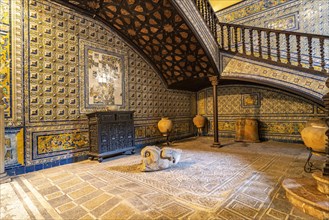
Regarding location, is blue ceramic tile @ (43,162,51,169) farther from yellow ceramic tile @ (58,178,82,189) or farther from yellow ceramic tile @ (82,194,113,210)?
yellow ceramic tile @ (82,194,113,210)

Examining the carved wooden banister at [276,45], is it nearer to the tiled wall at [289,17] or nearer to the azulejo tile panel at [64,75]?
the tiled wall at [289,17]

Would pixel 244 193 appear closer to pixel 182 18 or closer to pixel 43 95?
pixel 182 18

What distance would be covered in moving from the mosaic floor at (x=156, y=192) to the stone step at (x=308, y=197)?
0.29 feet

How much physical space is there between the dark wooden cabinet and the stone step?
3728 mm

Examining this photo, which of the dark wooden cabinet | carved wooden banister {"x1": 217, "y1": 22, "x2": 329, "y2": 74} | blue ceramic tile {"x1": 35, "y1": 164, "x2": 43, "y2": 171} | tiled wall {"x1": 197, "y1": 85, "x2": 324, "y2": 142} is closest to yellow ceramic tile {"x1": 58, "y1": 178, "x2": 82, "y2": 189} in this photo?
the dark wooden cabinet

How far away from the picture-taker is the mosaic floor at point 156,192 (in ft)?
6.34

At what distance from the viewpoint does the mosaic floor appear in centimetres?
193

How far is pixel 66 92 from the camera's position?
4219 mm

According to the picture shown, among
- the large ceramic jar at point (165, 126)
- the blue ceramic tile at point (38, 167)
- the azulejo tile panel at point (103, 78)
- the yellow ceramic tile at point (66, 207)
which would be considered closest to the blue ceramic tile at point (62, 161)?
the blue ceramic tile at point (38, 167)

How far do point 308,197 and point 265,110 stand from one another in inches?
212

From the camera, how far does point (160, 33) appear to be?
5.01m

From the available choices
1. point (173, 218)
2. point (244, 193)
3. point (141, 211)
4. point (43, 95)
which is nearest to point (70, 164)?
point (43, 95)

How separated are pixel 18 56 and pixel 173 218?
4.23 meters

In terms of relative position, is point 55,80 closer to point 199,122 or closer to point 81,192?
point 81,192
